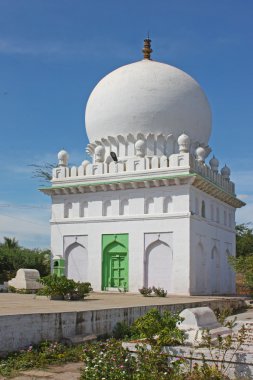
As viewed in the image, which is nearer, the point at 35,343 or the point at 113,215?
the point at 35,343

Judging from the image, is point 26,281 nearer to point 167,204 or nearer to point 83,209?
point 83,209

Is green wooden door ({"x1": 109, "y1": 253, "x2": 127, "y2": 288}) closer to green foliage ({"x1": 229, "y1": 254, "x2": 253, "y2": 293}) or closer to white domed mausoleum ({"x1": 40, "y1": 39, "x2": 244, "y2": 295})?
white domed mausoleum ({"x1": 40, "y1": 39, "x2": 244, "y2": 295})

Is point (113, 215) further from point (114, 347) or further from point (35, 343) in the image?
point (114, 347)

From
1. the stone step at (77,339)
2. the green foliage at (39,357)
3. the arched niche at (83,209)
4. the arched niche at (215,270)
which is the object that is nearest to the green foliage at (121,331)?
the stone step at (77,339)

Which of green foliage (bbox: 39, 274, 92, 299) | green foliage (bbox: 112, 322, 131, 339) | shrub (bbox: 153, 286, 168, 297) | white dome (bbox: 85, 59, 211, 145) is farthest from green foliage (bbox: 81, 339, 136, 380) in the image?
white dome (bbox: 85, 59, 211, 145)

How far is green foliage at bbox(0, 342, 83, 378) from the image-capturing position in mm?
8719

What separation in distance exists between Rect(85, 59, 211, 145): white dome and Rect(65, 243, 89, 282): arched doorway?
5.88 m

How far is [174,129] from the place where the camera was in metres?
26.8

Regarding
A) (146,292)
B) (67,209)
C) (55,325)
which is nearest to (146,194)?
(67,209)

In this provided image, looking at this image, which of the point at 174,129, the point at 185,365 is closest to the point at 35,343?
the point at 185,365

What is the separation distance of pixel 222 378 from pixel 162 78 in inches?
875

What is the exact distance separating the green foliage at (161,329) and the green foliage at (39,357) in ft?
3.62

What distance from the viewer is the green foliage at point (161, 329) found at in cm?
810

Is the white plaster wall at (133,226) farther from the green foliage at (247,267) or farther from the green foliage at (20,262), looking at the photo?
the green foliage at (20,262)
